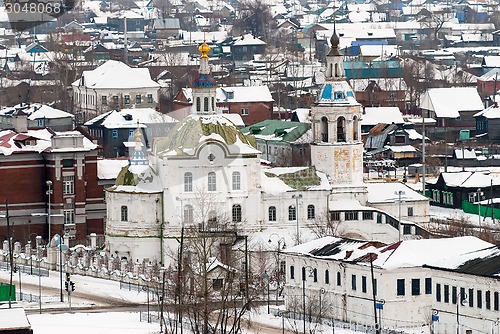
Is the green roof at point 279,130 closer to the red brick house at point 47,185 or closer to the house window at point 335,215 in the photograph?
the red brick house at point 47,185

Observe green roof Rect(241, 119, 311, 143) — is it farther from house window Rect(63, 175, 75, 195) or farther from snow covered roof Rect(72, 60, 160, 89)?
house window Rect(63, 175, 75, 195)

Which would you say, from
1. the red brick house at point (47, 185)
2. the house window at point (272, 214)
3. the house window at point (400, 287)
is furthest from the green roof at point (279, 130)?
the house window at point (400, 287)

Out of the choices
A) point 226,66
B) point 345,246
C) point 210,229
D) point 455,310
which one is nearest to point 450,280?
point 455,310

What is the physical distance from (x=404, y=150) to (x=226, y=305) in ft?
148

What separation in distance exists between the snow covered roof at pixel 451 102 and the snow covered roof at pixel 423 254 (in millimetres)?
56403

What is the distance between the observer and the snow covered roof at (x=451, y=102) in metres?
120

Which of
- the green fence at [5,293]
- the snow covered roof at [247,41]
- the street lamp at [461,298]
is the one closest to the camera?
the street lamp at [461,298]

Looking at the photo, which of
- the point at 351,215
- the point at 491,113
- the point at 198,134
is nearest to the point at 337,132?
the point at 351,215

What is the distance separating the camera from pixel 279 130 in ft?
331

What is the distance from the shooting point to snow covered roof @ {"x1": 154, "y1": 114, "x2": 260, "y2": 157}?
7381 centimetres

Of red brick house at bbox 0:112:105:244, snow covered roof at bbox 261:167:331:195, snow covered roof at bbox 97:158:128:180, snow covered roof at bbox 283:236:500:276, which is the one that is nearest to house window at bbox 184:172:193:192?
snow covered roof at bbox 261:167:331:195

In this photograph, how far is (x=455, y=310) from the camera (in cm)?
5850

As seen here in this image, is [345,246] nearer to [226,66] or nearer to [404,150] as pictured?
[404,150]

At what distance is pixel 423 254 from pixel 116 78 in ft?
208
